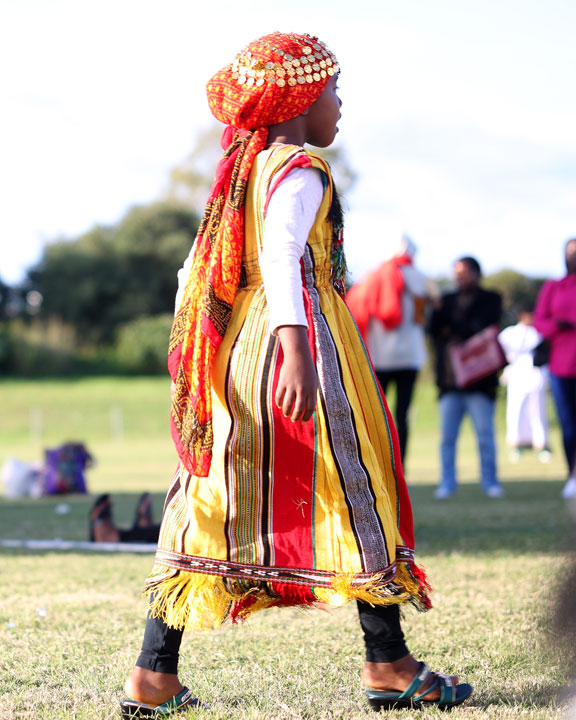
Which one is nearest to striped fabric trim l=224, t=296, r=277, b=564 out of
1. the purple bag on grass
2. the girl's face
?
the girl's face

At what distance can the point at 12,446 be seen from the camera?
Result: 21500 millimetres

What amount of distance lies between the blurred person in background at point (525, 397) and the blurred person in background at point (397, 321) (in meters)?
6.99

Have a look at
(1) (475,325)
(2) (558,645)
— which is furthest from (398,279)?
(2) (558,645)

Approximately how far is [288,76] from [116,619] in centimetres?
228

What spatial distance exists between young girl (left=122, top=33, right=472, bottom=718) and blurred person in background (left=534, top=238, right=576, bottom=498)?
5.54 meters

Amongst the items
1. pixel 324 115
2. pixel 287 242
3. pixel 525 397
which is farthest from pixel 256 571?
pixel 525 397

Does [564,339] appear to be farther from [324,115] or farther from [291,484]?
[291,484]

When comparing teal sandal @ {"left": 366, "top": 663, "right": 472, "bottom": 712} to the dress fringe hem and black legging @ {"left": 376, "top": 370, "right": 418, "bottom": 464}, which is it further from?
black legging @ {"left": 376, "top": 370, "right": 418, "bottom": 464}

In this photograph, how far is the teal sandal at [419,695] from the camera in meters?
2.69

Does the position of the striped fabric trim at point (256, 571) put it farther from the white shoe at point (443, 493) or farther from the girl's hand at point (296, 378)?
the white shoe at point (443, 493)

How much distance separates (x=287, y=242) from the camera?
8.48 ft

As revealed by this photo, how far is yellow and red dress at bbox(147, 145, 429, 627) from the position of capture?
8.53ft

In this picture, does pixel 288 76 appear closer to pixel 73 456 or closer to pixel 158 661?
pixel 158 661

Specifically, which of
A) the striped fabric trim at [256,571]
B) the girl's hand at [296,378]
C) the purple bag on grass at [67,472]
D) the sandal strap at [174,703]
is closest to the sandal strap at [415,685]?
the striped fabric trim at [256,571]
